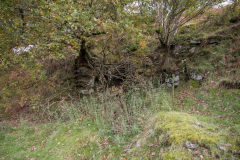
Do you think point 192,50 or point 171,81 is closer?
point 171,81

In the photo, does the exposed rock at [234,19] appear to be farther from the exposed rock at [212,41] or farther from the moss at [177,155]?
the moss at [177,155]

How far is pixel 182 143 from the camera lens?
2.79 meters

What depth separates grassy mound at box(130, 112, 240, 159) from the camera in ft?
8.22

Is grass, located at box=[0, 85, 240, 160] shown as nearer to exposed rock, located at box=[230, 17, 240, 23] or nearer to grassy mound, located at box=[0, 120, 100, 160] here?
grassy mound, located at box=[0, 120, 100, 160]

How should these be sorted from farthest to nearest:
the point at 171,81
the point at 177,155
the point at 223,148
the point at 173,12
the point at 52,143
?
1. the point at 171,81
2. the point at 173,12
3. the point at 52,143
4. the point at 177,155
5. the point at 223,148

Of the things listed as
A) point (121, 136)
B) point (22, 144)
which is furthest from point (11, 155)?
point (121, 136)

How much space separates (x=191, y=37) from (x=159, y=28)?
3.55 m

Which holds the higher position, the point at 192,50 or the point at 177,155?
the point at 192,50

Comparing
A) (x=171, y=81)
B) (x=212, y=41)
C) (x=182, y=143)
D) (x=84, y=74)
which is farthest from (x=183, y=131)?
(x=212, y=41)

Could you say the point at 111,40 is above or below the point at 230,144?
above

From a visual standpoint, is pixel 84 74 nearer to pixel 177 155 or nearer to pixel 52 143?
pixel 52 143

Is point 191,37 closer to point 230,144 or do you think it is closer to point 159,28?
point 159,28

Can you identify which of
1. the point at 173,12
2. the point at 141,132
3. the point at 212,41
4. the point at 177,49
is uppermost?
the point at 173,12

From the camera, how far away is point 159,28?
785cm
